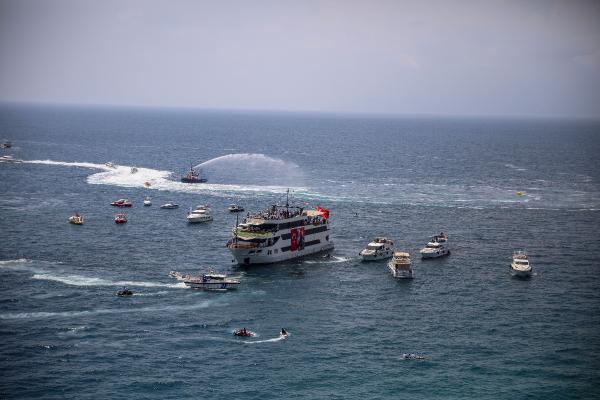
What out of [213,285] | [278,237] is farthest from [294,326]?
[278,237]

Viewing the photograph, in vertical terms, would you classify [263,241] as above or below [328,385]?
above

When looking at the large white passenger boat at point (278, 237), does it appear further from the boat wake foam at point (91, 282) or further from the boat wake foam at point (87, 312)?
the boat wake foam at point (87, 312)

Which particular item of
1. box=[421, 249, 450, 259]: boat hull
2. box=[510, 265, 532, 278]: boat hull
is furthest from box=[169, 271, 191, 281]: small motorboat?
box=[510, 265, 532, 278]: boat hull

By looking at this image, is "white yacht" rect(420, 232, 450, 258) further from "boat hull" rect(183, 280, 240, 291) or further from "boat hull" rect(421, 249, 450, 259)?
"boat hull" rect(183, 280, 240, 291)

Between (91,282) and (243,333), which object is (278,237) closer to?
(91,282)

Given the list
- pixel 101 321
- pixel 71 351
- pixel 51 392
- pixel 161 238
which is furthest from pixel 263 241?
pixel 51 392

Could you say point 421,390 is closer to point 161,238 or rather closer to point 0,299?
point 0,299

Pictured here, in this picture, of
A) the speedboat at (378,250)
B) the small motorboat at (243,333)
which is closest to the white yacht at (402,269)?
the speedboat at (378,250)
